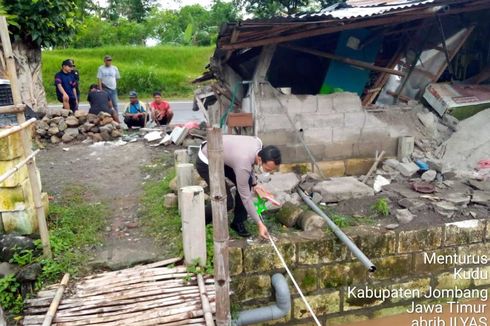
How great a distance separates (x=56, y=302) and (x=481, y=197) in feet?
17.7

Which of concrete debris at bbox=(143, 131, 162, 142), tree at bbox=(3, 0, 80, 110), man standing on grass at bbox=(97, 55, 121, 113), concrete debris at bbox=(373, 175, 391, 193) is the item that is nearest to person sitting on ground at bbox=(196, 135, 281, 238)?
concrete debris at bbox=(373, 175, 391, 193)

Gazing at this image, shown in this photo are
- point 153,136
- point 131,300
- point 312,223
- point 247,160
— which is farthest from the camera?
point 153,136

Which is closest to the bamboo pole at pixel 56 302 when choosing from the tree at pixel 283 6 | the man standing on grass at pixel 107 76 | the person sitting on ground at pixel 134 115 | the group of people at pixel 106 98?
the group of people at pixel 106 98

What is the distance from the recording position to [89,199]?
645cm

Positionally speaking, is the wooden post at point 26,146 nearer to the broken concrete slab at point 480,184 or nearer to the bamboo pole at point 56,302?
the bamboo pole at point 56,302

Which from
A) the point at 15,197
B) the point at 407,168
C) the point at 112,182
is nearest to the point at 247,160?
the point at 15,197

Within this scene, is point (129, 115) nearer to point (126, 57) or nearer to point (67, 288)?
point (67, 288)

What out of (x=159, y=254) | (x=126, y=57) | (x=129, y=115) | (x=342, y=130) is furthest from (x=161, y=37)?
(x=159, y=254)

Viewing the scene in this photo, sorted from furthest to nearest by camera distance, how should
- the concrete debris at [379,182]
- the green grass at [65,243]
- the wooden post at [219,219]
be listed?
the concrete debris at [379,182], the green grass at [65,243], the wooden post at [219,219]

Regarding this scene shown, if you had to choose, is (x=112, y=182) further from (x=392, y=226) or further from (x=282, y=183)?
(x=392, y=226)

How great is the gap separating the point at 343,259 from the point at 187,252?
1.92 meters

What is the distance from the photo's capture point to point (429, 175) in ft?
21.6

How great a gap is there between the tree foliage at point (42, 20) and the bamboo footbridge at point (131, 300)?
24.4ft

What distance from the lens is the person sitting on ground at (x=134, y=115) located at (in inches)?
448
